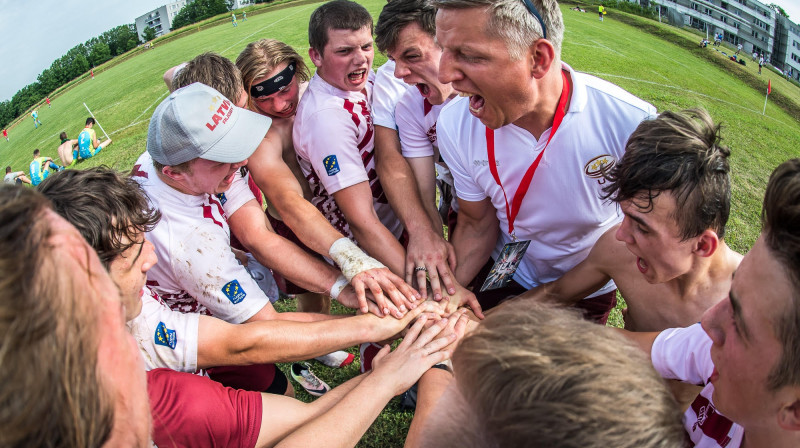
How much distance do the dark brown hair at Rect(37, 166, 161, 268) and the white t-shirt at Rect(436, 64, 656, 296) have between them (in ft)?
5.39

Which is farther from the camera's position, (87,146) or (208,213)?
(87,146)

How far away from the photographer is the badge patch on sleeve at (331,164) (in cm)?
313

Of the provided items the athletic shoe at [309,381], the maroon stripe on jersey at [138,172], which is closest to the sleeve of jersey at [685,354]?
the athletic shoe at [309,381]

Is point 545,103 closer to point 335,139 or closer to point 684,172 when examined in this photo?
point 684,172

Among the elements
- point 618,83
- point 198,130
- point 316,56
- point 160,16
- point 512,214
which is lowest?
point 618,83

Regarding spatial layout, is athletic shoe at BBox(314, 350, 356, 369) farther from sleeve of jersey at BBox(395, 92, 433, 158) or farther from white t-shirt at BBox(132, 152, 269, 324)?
sleeve of jersey at BBox(395, 92, 433, 158)

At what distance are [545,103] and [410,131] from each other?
1.06 meters

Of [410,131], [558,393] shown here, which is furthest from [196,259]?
[558,393]

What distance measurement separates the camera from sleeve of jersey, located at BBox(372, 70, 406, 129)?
335cm

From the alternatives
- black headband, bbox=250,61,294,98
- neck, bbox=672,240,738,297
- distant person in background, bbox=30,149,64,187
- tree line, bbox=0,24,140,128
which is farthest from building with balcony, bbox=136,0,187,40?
neck, bbox=672,240,738,297

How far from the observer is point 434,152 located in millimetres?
3482

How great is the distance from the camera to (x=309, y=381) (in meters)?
3.80

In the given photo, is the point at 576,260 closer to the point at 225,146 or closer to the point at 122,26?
the point at 225,146

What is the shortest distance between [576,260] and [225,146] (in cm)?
203
